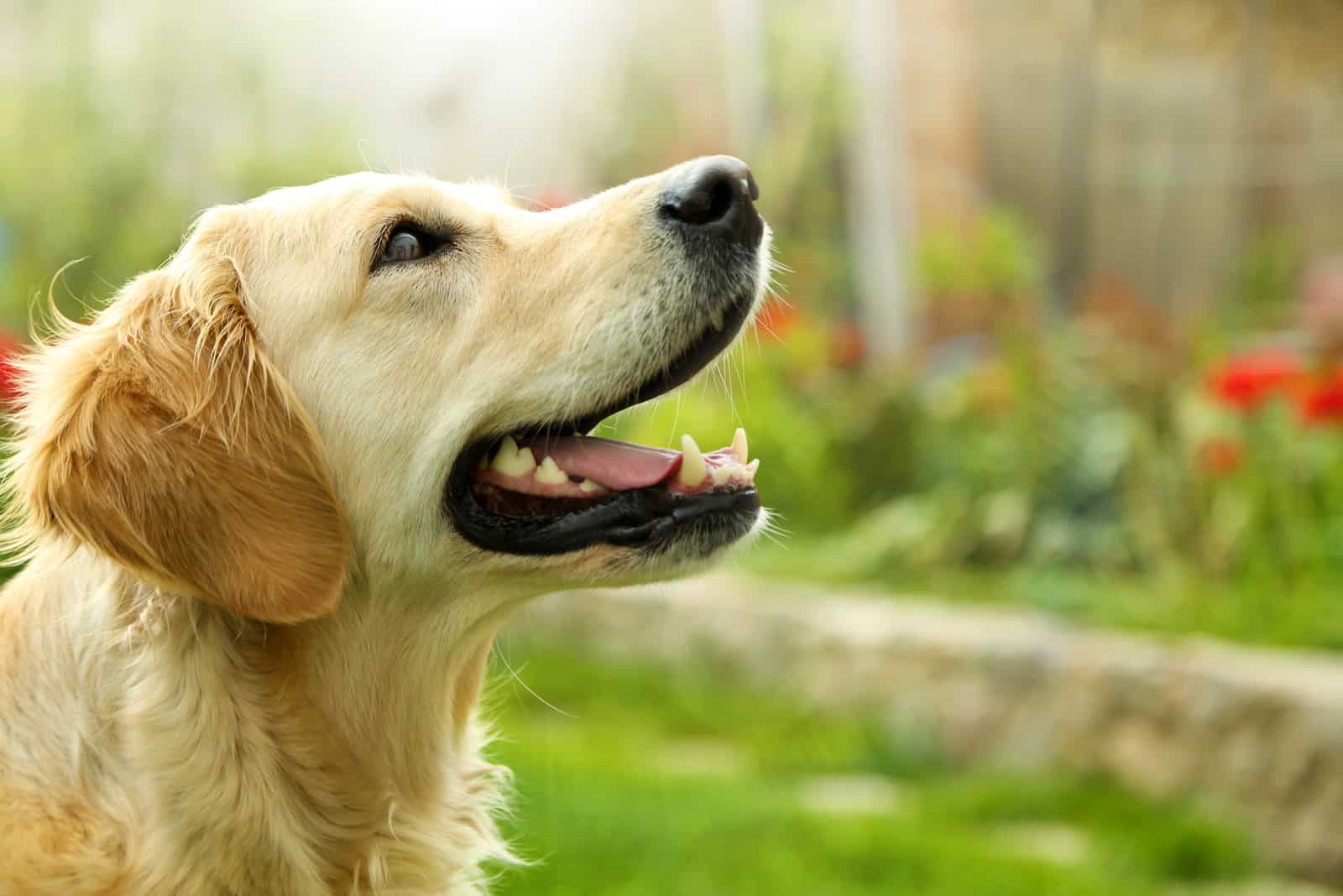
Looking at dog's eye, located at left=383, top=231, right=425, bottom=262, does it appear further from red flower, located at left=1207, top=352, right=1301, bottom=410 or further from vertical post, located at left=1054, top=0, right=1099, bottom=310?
vertical post, located at left=1054, top=0, right=1099, bottom=310

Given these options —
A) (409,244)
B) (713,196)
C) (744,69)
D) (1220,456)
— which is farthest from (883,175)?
(409,244)

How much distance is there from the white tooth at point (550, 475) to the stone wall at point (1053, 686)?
297 centimetres

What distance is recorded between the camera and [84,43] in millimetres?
→ 7250

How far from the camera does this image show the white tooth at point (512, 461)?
2.25 meters

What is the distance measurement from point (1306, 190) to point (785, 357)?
3139 millimetres

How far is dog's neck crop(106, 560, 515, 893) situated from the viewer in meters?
2.01

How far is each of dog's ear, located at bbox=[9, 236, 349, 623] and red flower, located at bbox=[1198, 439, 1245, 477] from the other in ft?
13.6

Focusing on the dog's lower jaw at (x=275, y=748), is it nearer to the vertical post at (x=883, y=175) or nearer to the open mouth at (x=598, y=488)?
the open mouth at (x=598, y=488)

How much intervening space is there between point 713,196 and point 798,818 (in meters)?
2.49

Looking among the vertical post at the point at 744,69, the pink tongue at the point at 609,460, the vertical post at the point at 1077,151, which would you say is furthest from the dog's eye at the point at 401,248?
the vertical post at the point at 1077,151

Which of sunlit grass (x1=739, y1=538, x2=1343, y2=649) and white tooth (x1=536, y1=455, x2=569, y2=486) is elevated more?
white tooth (x1=536, y1=455, x2=569, y2=486)

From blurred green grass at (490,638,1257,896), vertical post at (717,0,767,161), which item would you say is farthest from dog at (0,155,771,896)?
vertical post at (717,0,767,161)

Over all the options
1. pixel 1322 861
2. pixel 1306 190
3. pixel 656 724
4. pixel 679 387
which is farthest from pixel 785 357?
pixel 679 387

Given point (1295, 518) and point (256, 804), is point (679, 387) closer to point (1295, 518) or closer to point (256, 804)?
point (256, 804)
